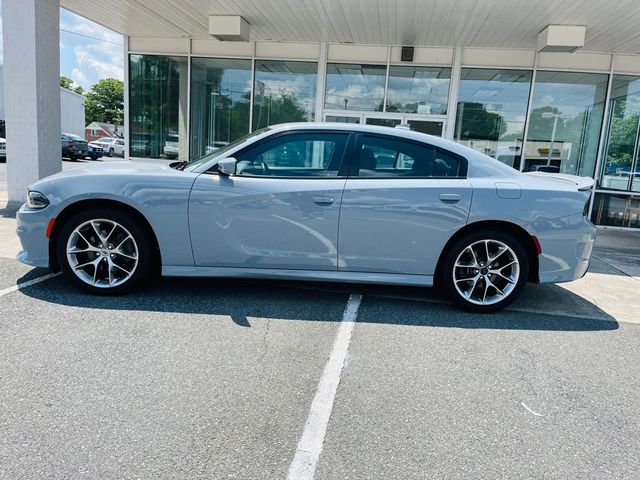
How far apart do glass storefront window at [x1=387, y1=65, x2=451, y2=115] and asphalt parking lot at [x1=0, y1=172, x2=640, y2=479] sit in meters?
7.01

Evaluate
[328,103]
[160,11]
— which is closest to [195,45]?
[160,11]

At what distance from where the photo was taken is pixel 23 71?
8141 mm

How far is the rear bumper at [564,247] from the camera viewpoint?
4.25 meters

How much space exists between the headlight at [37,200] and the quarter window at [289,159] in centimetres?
168

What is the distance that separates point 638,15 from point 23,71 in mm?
10014

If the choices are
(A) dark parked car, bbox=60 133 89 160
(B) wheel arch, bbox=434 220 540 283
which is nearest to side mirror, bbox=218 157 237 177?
Result: (B) wheel arch, bbox=434 220 540 283

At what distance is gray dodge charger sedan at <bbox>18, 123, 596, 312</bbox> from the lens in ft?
13.6

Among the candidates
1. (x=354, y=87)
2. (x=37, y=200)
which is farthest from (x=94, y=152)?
(x=37, y=200)

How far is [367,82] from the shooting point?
1079cm

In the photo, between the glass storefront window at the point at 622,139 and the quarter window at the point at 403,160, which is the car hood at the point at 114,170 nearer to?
the quarter window at the point at 403,160

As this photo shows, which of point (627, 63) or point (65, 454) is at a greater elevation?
point (627, 63)

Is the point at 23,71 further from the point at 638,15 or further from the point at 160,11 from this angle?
the point at 638,15

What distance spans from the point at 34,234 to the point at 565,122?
1043cm

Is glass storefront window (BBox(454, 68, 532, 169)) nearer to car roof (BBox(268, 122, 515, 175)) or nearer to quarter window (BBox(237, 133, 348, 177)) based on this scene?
car roof (BBox(268, 122, 515, 175))
